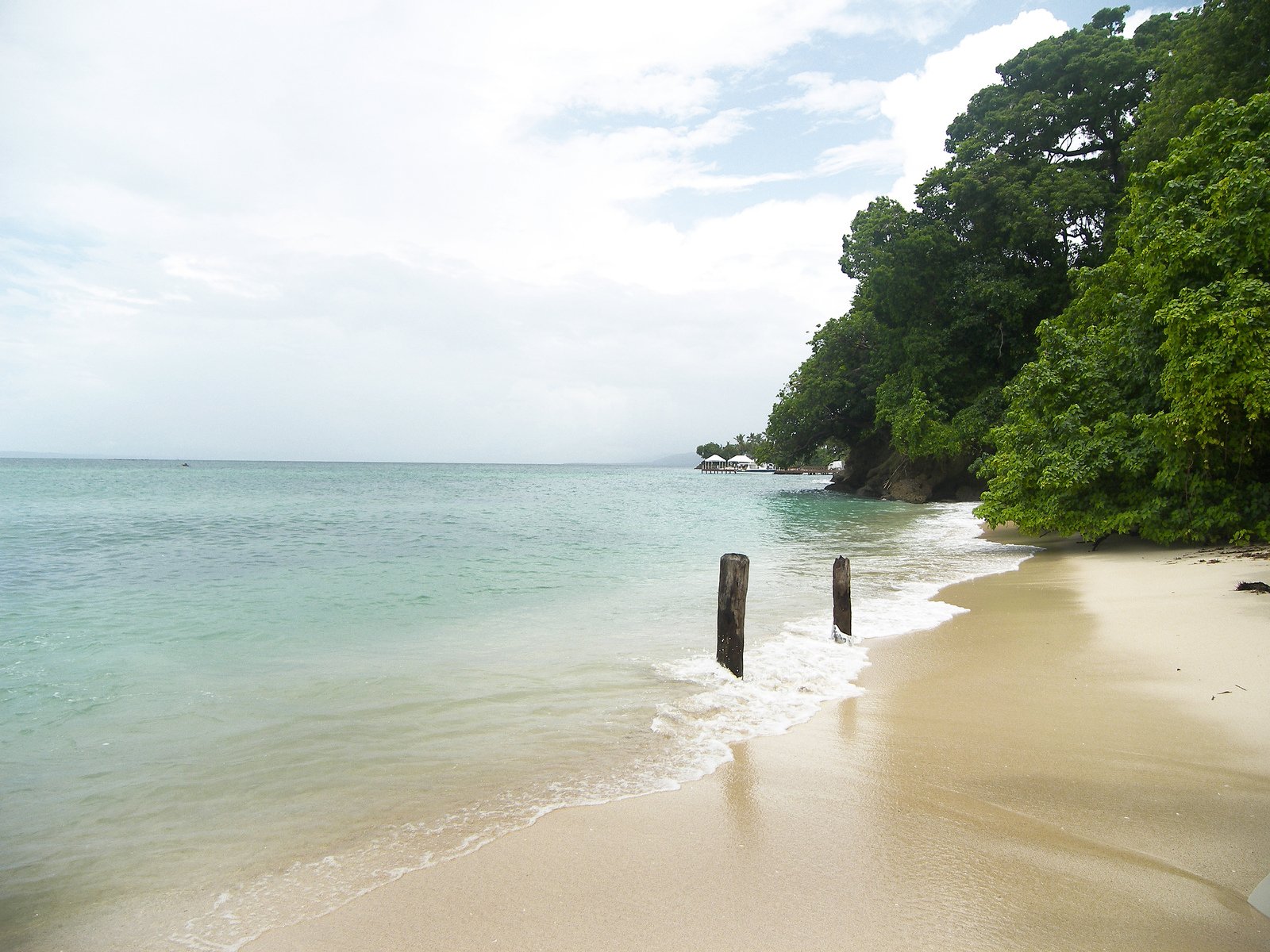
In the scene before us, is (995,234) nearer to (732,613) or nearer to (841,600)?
(841,600)

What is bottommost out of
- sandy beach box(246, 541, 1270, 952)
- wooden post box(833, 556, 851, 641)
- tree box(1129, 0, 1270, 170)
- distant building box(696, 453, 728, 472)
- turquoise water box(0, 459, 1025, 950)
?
turquoise water box(0, 459, 1025, 950)

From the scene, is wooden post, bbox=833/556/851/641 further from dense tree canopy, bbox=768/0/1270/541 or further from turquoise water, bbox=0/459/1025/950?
dense tree canopy, bbox=768/0/1270/541

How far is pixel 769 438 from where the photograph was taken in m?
43.0

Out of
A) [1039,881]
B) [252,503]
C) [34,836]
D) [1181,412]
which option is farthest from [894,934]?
[252,503]

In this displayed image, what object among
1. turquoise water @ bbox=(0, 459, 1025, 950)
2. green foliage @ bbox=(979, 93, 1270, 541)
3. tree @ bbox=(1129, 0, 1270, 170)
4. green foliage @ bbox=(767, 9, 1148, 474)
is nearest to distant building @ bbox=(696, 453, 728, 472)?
green foliage @ bbox=(767, 9, 1148, 474)

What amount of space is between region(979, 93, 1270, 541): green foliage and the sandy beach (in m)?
6.92

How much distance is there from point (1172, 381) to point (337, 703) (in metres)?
13.2

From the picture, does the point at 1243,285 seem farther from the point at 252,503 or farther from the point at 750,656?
the point at 252,503

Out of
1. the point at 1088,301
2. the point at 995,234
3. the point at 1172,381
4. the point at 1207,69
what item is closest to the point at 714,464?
the point at 995,234

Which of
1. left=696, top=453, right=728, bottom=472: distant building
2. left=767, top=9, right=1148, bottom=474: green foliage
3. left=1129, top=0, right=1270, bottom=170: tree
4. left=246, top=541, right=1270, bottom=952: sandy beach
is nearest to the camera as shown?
left=246, top=541, right=1270, bottom=952: sandy beach

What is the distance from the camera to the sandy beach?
2977mm

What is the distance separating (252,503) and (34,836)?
35.1m

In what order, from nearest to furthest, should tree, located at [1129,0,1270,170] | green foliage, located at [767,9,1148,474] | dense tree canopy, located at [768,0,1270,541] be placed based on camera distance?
dense tree canopy, located at [768,0,1270,541] → tree, located at [1129,0,1270,170] → green foliage, located at [767,9,1148,474]

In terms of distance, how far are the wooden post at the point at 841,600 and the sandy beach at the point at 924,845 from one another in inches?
89.8
